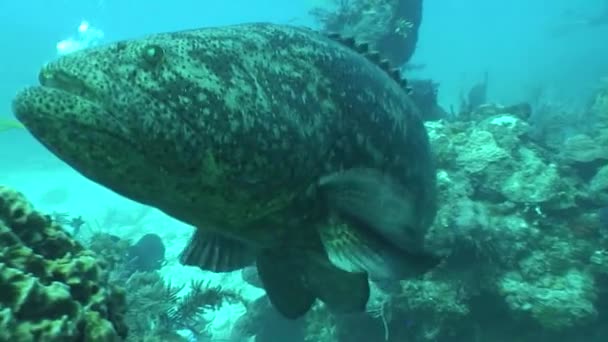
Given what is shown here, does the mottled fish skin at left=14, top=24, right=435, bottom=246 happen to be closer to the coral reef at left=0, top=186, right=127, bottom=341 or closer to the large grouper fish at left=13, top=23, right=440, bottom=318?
the large grouper fish at left=13, top=23, right=440, bottom=318

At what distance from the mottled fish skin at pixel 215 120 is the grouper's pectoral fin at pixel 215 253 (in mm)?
633

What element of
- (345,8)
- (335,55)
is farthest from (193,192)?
(345,8)

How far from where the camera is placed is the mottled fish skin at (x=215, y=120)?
231 cm

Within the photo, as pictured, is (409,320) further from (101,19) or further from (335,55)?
(101,19)

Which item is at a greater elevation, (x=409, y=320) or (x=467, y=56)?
(x=467, y=56)

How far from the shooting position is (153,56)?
250cm

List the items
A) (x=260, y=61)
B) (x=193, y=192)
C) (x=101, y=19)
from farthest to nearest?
1. (x=101, y=19)
2. (x=260, y=61)
3. (x=193, y=192)

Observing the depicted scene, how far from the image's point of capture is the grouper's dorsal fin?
171 inches

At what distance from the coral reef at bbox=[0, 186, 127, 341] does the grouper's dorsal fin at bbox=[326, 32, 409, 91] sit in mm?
2530

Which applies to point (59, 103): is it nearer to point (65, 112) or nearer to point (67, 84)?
point (65, 112)

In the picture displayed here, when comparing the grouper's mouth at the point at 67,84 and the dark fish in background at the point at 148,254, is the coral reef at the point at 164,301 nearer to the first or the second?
the dark fish in background at the point at 148,254

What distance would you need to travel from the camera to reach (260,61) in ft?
9.94

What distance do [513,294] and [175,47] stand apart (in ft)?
18.3

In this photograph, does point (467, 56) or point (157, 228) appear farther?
point (467, 56)
